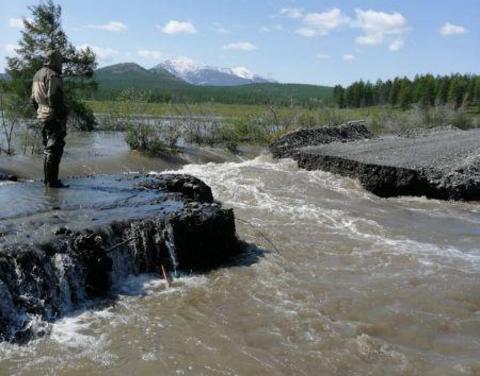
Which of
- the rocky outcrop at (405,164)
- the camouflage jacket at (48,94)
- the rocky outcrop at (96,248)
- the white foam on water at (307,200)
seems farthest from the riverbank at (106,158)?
the rocky outcrop at (96,248)

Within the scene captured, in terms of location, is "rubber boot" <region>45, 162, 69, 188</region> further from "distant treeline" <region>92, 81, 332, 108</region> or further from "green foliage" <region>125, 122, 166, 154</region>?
"distant treeline" <region>92, 81, 332, 108</region>

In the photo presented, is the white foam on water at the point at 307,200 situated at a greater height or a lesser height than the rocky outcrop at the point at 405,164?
lesser

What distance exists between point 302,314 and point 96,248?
122 inches

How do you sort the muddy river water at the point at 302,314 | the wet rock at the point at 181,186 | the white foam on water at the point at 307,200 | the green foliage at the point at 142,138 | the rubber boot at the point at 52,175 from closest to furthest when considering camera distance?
the muddy river water at the point at 302,314 < the white foam on water at the point at 307,200 < the rubber boot at the point at 52,175 < the wet rock at the point at 181,186 < the green foliage at the point at 142,138

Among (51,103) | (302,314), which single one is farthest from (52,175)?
(302,314)

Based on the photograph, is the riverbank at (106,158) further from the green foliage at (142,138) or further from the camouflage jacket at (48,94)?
the camouflage jacket at (48,94)

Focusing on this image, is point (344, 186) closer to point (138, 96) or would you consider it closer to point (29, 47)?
point (138, 96)

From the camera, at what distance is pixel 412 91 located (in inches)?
3435

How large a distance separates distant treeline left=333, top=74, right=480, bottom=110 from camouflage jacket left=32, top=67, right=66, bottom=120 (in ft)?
204

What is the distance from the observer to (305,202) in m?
14.3

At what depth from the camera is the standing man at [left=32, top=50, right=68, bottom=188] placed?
9.86 m

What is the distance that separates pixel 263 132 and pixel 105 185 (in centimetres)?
1694

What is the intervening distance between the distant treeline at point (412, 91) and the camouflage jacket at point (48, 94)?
62109mm

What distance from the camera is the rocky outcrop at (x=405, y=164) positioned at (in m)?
15.4
